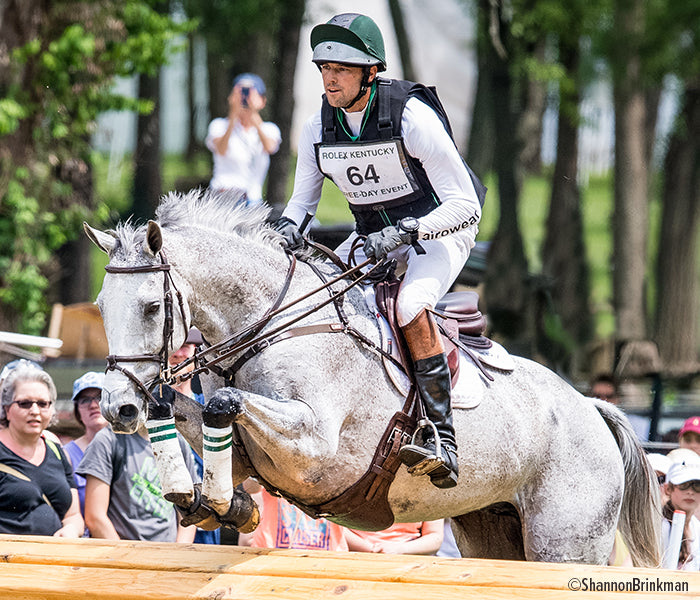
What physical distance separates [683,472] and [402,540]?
5.79 ft

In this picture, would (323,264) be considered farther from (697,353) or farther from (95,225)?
(697,353)

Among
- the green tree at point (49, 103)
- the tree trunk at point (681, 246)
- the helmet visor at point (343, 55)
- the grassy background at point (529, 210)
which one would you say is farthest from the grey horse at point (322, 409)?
the tree trunk at point (681, 246)

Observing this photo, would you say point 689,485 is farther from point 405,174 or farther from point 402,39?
point 402,39

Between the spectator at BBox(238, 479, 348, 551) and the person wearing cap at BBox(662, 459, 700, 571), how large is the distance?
1968 mm

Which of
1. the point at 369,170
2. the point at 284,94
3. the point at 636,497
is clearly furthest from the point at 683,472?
the point at 284,94

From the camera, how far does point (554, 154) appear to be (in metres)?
13.8

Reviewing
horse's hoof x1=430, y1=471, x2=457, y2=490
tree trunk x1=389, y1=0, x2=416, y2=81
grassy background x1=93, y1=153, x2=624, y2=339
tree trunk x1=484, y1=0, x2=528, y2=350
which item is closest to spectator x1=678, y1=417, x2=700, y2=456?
horse's hoof x1=430, y1=471, x2=457, y2=490

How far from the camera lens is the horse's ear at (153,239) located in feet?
12.5

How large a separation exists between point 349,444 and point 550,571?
1041 millimetres

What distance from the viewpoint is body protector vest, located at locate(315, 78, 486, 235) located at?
4.19m

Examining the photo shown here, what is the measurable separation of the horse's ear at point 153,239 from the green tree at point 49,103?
25.0 ft

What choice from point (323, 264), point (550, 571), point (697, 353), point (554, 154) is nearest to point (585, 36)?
point (554, 154)

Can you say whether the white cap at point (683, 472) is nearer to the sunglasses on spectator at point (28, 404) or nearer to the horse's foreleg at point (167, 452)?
the horse's foreleg at point (167, 452)
